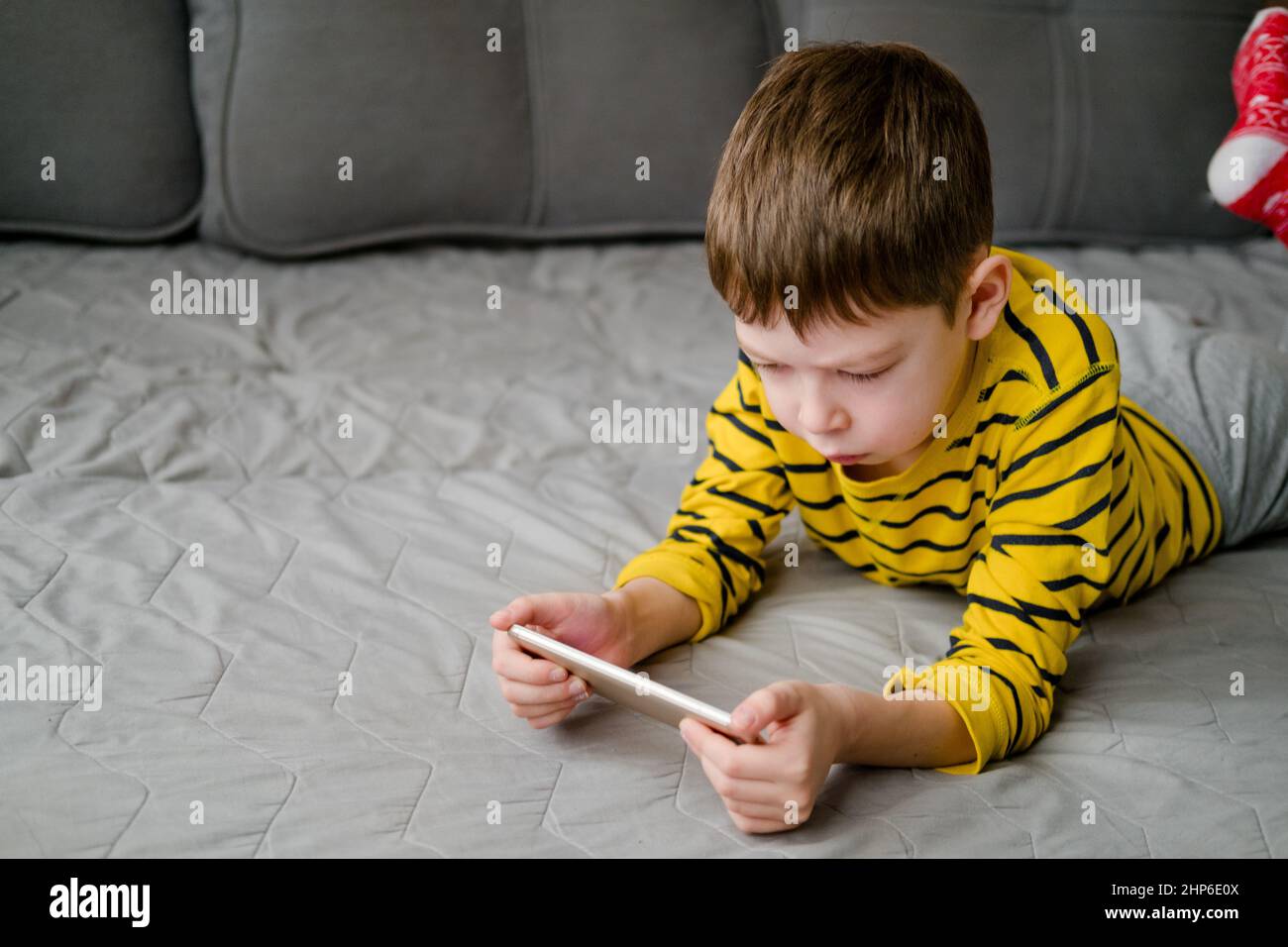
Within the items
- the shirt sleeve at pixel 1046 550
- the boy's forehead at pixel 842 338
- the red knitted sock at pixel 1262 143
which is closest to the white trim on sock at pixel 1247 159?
the red knitted sock at pixel 1262 143

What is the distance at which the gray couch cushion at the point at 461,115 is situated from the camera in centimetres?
159

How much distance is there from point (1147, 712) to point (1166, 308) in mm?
615

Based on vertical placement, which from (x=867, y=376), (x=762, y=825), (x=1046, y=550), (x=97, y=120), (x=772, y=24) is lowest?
(x=762, y=825)

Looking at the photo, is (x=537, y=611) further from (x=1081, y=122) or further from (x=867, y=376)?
(x=1081, y=122)

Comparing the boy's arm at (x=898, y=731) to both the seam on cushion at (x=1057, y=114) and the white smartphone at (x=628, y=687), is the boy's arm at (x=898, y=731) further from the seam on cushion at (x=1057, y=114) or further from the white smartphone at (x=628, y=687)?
the seam on cushion at (x=1057, y=114)

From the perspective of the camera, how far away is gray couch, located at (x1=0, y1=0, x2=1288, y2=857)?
769mm

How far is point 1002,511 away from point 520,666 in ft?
1.21

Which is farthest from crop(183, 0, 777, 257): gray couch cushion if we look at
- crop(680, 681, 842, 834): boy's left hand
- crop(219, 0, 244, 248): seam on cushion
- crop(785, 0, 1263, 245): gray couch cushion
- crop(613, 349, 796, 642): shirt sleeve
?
crop(680, 681, 842, 834): boy's left hand

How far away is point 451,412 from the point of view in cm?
129

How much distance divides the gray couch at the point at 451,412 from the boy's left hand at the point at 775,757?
0.03m

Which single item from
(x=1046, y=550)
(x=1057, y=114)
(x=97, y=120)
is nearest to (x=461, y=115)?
(x=97, y=120)

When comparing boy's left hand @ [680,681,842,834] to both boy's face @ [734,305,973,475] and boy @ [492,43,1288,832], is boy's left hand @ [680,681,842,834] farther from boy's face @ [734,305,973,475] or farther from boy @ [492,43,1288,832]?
boy's face @ [734,305,973,475]

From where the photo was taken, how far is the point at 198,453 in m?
1.17

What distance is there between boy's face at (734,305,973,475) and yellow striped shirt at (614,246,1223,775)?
87 mm
